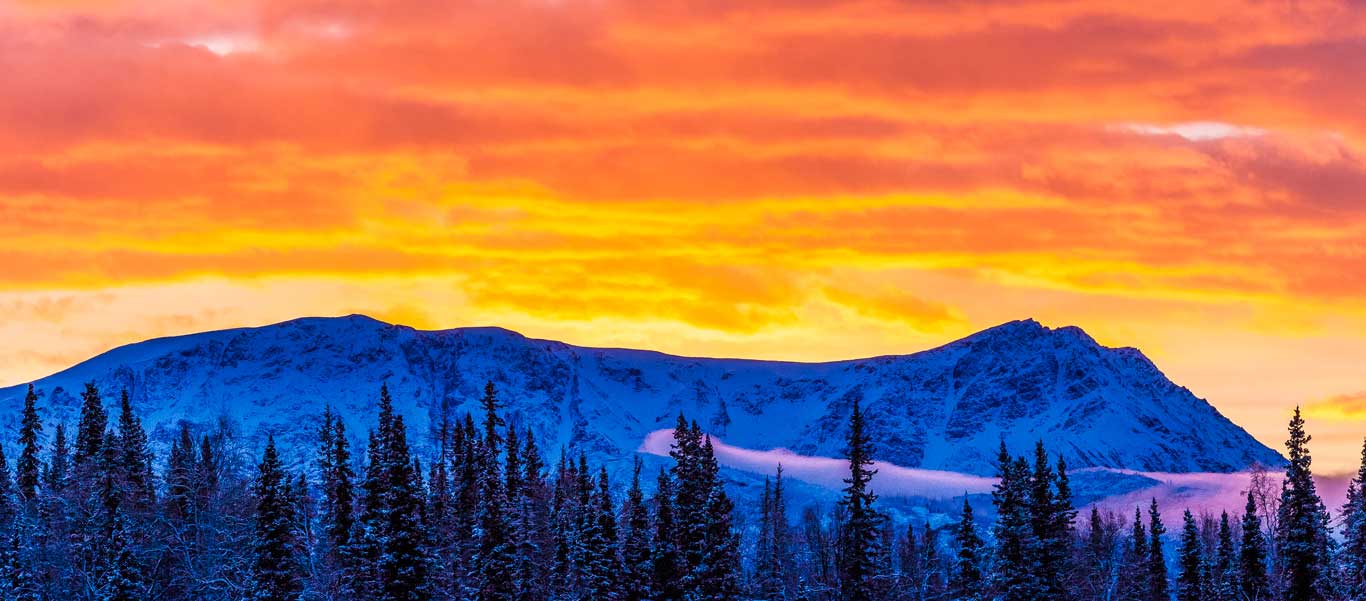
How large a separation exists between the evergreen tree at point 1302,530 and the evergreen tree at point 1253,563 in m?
12.7

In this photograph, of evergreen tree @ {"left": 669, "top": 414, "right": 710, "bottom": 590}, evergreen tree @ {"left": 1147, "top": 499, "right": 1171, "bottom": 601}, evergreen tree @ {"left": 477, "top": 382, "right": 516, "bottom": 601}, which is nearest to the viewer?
evergreen tree @ {"left": 669, "top": 414, "right": 710, "bottom": 590}

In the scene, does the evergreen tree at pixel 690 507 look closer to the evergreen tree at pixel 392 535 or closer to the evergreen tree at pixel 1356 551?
the evergreen tree at pixel 392 535

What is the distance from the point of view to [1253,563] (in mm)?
122438

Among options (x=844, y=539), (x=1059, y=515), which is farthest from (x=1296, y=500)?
(x=844, y=539)

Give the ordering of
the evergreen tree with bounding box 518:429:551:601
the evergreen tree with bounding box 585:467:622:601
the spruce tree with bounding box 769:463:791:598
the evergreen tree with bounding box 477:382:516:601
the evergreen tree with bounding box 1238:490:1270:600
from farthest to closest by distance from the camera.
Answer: the spruce tree with bounding box 769:463:791:598, the evergreen tree with bounding box 1238:490:1270:600, the evergreen tree with bounding box 585:467:622:601, the evergreen tree with bounding box 518:429:551:601, the evergreen tree with bounding box 477:382:516:601

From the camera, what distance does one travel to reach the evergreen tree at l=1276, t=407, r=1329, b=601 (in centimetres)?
10462

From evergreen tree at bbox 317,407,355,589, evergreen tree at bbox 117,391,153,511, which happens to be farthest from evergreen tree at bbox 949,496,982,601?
evergreen tree at bbox 117,391,153,511

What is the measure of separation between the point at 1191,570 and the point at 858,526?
50647 mm

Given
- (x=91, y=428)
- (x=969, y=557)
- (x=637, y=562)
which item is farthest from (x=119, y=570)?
(x=969, y=557)

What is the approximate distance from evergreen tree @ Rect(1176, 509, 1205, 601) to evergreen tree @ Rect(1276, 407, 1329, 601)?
52.9ft

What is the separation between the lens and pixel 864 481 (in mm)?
84500

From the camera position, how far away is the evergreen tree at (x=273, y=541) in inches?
3551

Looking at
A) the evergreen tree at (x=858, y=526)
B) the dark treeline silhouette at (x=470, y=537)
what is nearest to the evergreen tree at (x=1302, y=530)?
the dark treeline silhouette at (x=470, y=537)

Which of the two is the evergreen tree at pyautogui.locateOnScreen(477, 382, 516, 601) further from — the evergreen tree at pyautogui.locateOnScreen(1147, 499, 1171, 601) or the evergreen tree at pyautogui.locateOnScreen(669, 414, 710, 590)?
the evergreen tree at pyautogui.locateOnScreen(1147, 499, 1171, 601)
